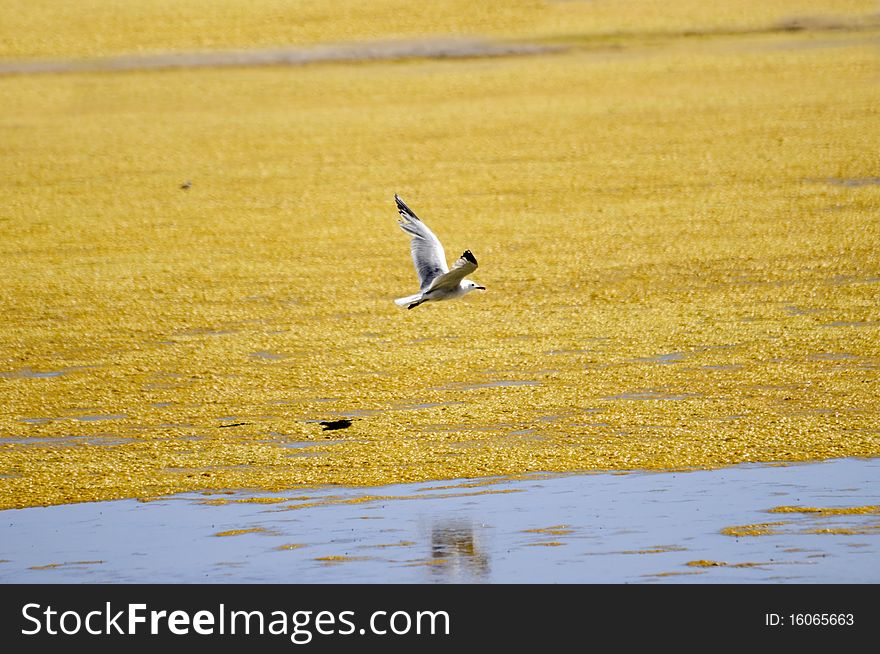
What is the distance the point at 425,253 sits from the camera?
13445 mm

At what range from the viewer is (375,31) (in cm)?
3769

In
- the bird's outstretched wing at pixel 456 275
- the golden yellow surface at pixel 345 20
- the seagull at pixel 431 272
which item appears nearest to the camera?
the bird's outstretched wing at pixel 456 275

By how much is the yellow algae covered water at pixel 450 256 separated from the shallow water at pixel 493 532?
39 centimetres

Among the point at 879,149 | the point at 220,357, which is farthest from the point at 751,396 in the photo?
the point at 879,149

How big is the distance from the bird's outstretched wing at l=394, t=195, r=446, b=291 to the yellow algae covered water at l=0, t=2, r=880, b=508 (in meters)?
0.92

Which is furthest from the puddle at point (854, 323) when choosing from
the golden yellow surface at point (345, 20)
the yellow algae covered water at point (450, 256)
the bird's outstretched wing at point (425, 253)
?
the golden yellow surface at point (345, 20)

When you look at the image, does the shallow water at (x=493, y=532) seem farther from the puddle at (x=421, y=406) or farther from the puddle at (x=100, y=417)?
the puddle at (x=100, y=417)

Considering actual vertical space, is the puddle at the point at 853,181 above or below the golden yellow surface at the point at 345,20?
below

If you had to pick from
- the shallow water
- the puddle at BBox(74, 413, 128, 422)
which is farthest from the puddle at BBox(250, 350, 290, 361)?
the shallow water

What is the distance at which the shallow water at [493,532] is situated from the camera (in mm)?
8445

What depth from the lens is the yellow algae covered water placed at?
11406 mm

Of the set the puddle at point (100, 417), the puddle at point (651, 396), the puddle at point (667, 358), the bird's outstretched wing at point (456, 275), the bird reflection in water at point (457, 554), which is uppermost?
the bird's outstretched wing at point (456, 275)

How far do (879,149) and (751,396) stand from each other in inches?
497

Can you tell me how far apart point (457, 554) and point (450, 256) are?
10.2 m
